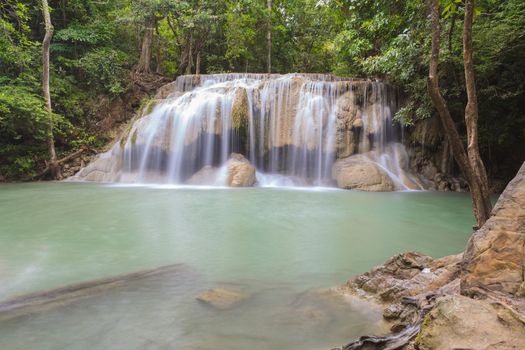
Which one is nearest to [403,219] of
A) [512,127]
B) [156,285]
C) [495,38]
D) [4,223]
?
[495,38]

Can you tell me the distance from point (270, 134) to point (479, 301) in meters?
12.5

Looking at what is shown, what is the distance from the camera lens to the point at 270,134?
14086mm

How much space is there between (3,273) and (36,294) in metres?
0.92

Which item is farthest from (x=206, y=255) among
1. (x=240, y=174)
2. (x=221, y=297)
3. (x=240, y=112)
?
(x=240, y=112)

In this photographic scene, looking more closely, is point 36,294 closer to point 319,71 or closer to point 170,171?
point 170,171

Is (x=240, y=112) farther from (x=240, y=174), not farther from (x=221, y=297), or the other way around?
(x=221, y=297)

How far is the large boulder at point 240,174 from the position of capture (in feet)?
40.7

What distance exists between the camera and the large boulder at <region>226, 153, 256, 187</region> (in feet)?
40.7

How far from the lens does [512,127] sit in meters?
10.7

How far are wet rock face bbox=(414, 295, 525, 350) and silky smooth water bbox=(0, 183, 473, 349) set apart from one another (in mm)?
859

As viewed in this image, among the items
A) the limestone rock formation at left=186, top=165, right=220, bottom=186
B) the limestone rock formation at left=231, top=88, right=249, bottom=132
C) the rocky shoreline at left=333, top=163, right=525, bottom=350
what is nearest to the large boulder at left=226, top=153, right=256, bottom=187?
the limestone rock formation at left=186, top=165, right=220, bottom=186

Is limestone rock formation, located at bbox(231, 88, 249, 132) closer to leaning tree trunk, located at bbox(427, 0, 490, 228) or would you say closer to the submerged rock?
leaning tree trunk, located at bbox(427, 0, 490, 228)

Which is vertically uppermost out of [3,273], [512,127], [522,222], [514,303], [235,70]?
[235,70]

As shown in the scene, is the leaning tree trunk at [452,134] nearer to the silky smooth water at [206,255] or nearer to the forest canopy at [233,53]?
the forest canopy at [233,53]
